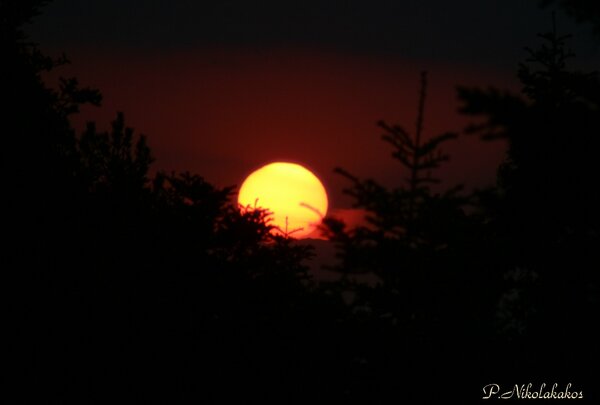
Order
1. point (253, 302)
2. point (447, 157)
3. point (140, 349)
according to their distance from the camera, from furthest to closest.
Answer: point (253, 302) < point (140, 349) < point (447, 157)

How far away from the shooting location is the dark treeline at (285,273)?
4.64 meters

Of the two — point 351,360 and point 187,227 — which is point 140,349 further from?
point 351,360

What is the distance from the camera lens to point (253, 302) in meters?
16.0

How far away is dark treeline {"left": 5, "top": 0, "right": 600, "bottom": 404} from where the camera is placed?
4.64m

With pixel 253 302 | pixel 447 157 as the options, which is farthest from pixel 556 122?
pixel 253 302

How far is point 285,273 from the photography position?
16859mm

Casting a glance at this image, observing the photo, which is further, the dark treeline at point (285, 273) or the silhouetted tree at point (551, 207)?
the dark treeline at point (285, 273)

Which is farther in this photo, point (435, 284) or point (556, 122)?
point (435, 284)

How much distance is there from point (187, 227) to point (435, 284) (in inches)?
400

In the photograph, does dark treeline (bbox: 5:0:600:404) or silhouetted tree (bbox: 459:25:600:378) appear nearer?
silhouetted tree (bbox: 459:25:600:378)
